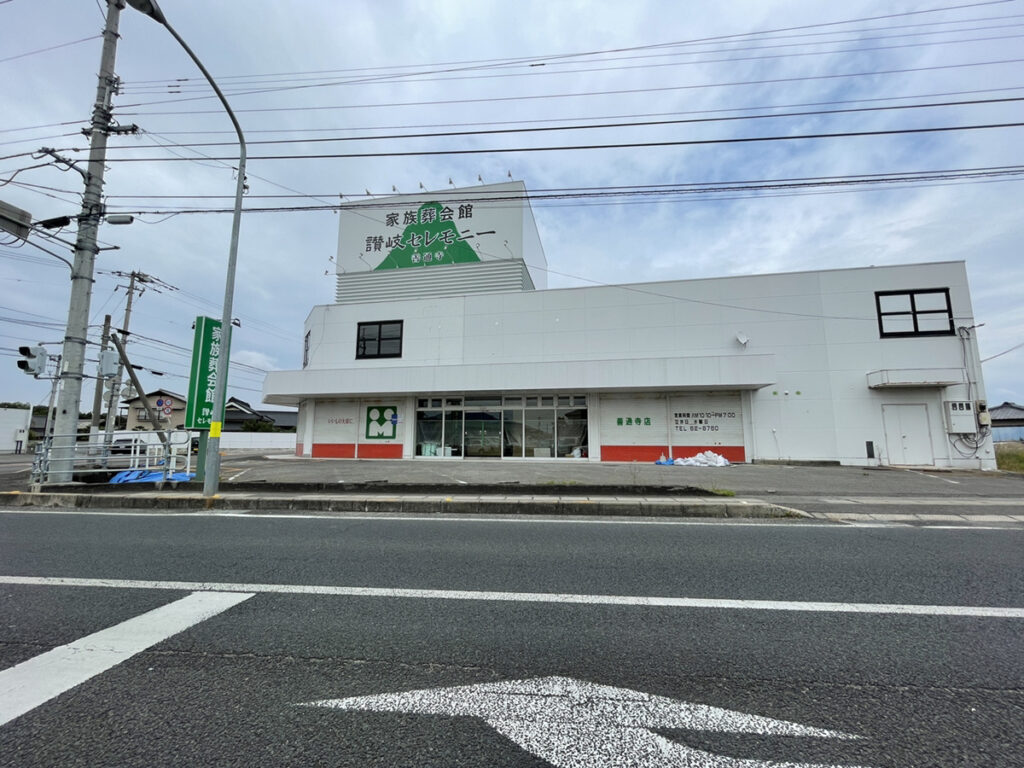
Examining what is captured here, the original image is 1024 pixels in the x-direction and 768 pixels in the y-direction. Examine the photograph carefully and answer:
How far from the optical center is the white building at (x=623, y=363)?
1750 cm

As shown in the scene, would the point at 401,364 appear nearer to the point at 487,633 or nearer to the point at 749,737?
the point at 487,633

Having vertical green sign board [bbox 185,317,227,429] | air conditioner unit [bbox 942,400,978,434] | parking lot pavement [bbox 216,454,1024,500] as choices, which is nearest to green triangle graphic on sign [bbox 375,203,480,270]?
parking lot pavement [bbox 216,454,1024,500]

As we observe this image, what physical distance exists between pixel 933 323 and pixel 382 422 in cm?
2189

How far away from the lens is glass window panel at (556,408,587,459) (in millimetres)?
19906

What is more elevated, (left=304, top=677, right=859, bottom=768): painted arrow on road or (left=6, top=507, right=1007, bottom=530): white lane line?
(left=6, top=507, right=1007, bottom=530): white lane line

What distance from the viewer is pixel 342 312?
23.0 meters

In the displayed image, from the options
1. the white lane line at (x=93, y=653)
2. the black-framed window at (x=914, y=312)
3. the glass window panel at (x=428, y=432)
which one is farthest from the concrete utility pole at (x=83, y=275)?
the black-framed window at (x=914, y=312)

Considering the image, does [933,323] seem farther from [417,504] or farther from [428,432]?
[428,432]

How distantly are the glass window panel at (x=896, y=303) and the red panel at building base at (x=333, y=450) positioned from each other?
2207 centimetres

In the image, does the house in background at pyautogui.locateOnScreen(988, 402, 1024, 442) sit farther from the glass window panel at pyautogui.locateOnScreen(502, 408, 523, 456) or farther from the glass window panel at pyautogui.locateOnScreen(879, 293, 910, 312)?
the glass window panel at pyautogui.locateOnScreen(502, 408, 523, 456)

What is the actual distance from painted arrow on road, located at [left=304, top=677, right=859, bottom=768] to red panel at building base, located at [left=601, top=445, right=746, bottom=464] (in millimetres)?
17125

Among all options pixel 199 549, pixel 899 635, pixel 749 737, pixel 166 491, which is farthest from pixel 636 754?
pixel 166 491

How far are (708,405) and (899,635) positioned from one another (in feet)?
53.8

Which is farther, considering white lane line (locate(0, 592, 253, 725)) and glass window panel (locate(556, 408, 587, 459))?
glass window panel (locate(556, 408, 587, 459))
